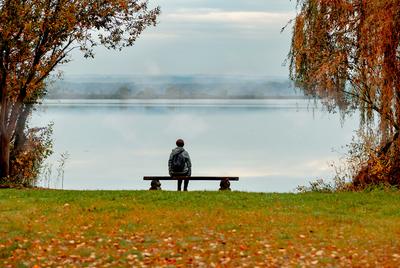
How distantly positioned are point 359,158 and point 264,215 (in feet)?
29.8

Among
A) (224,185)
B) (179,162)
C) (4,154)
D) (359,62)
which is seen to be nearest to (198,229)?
(179,162)

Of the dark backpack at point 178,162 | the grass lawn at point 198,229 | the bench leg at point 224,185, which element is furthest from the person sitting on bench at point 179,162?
the grass lawn at point 198,229

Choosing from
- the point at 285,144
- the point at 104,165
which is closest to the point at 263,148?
the point at 285,144

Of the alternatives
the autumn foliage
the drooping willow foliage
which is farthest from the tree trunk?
the drooping willow foliage

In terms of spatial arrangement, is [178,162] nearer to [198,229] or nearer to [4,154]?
[198,229]

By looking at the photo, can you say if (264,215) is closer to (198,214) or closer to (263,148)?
(198,214)

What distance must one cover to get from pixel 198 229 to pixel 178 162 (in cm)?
727

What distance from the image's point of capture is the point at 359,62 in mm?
23844

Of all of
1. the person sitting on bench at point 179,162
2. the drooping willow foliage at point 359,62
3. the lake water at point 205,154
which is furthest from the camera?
the lake water at point 205,154

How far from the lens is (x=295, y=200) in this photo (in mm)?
20750

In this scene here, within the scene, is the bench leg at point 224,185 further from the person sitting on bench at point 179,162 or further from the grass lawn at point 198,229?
the grass lawn at point 198,229

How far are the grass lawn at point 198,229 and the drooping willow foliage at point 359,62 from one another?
2.74m

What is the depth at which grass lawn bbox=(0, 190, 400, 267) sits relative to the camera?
45.1 ft

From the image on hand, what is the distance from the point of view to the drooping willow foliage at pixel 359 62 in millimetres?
22438
